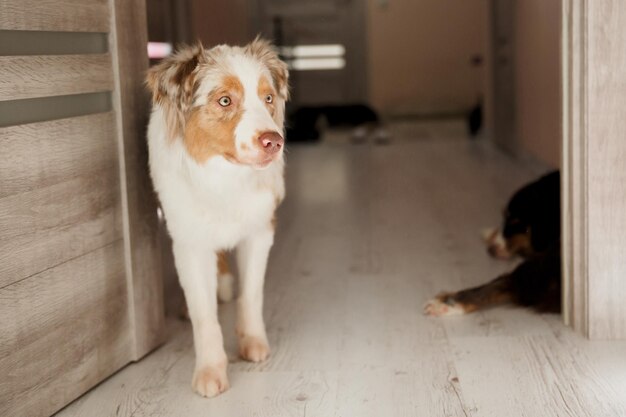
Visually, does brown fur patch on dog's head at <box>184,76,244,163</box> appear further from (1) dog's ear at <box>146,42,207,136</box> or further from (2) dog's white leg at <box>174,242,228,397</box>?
(2) dog's white leg at <box>174,242,228,397</box>

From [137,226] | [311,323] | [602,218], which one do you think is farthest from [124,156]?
[602,218]

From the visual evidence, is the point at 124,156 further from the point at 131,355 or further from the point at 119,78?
the point at 131,355

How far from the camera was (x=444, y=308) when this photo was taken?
264cm

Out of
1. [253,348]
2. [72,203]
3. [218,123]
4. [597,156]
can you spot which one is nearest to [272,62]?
[218,123]

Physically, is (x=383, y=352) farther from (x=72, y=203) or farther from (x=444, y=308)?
(x=72, y=203)

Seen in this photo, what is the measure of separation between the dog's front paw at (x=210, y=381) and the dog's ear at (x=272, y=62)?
28.7 inches

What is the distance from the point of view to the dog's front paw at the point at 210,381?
204cm

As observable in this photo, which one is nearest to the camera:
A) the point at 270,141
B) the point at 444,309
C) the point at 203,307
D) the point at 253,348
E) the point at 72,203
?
the point at 270,141

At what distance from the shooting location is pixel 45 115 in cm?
194

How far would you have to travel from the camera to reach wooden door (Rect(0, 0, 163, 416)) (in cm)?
179

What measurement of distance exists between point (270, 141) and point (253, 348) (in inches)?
26.0

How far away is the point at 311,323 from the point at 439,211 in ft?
6.69

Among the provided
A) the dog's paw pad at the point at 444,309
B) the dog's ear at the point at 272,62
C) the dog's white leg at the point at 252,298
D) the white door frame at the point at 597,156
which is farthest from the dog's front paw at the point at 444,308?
the dog's ear at the point at 272,62

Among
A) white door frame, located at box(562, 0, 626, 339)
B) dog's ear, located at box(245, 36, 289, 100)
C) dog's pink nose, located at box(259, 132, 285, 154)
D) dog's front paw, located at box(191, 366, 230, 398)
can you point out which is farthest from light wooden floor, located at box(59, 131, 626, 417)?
dog's ear, located at box(245, 36, 289, 100)
